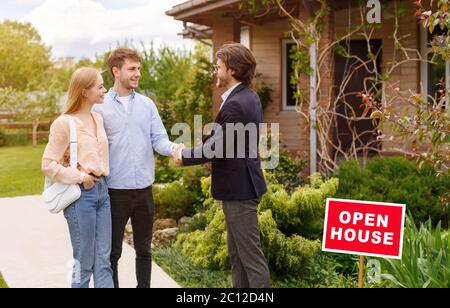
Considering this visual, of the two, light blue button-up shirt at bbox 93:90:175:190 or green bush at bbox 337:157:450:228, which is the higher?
light blue button-up shirt at bbox 93:90:175:190

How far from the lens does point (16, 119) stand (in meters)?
23.9

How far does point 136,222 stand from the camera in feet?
17.9

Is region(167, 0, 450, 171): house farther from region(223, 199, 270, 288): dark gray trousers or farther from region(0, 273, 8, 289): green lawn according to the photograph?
region(223, 199, 270, 288): dark gray trousers

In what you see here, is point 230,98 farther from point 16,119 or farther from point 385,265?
point 16,119

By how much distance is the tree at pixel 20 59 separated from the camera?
32906mm

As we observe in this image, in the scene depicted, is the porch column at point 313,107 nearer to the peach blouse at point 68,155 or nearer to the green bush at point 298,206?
the green bush at point 298,206

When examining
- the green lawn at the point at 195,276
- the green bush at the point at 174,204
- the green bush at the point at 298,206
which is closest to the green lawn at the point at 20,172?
the green bush at the point at 174,204

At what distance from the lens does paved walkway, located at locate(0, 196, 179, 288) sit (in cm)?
677

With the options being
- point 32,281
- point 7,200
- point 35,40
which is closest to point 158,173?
point 7,200

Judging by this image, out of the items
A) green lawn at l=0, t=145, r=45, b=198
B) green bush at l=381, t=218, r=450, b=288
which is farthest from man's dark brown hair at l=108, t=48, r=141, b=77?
green lawn at l=0, t=145, r=45, b=198

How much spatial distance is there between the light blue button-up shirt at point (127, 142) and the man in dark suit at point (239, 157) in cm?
49

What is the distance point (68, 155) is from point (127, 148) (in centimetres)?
46

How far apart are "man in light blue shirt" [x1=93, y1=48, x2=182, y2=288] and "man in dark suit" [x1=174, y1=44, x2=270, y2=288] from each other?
0.49 meters

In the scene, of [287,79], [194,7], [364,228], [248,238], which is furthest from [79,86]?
[287,79]
